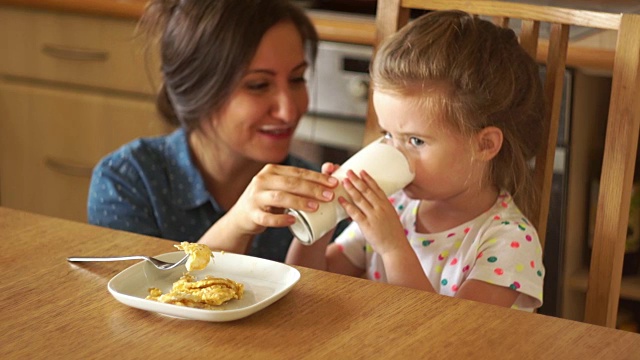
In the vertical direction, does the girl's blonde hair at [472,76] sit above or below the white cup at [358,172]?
above

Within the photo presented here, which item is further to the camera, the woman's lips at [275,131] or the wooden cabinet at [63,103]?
the wooden cabinet at [63,103]

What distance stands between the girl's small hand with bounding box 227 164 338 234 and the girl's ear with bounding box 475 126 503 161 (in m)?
0.24

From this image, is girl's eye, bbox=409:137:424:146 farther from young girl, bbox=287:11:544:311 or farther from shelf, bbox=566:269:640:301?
shelf, bbox=566:269:640:301

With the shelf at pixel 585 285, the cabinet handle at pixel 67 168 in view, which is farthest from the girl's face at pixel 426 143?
the cabinet handle at pixel 67 168

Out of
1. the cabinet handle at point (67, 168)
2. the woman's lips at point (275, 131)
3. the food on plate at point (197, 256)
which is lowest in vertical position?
the cabinet handle at point (67, 168)

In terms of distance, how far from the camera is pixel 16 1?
269 centimetres

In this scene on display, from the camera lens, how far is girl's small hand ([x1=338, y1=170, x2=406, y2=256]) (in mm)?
1268


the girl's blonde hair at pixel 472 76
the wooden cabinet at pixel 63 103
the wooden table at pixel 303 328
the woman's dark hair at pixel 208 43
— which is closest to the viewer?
the wooden table at pixel 303 328

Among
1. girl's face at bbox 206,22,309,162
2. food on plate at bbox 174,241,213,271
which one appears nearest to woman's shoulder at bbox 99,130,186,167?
girl's face at bbox 206,22,309,162

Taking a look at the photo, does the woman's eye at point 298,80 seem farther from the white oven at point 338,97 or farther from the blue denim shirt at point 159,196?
the white oven at point 338,97

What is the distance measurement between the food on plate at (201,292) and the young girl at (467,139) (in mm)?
316

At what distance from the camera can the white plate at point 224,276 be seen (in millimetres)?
946

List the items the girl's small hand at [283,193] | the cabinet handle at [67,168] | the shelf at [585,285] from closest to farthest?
the girl's small hand at [283,193] < the shelf at [585,285] < the cabinet handle at [67,168]

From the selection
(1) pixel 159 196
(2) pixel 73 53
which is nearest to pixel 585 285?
(1) pixel 159 196
